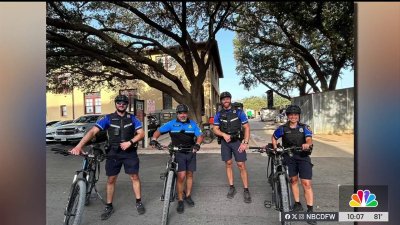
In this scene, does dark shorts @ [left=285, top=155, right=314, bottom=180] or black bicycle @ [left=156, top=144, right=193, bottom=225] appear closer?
black bicycle @ [left=156, top=144, right=193, bottom=225]

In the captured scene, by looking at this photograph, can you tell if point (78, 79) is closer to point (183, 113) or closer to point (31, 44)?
point (183, 113)

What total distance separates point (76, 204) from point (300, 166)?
2.96 m

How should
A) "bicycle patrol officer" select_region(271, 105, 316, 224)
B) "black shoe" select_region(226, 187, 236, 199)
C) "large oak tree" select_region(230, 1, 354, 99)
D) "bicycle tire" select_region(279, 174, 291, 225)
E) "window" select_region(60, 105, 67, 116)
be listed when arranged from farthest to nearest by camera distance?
1. "window" select_region(60, 105, 67, 116)
2. "black shoe" select_region(226, 187, 236, 199)
3. "bicycle patrol officer" select_region(271, 105, 316, 224)
4. "bicycle tire" select_region(279, 174, 291, 225)
5. "large oak tree" select_region(230, 1, 354, 99)

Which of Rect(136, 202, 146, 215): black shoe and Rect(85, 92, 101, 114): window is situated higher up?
Rect(85, 92, 101, 114): window

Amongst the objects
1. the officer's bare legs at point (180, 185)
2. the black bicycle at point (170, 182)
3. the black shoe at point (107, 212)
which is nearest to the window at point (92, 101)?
the black shoe at point (107, 212)

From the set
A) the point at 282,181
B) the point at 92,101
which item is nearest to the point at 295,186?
the point at 282,181

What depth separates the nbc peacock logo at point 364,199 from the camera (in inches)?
95.7

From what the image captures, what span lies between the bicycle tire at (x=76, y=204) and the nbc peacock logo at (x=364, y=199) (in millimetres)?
2971

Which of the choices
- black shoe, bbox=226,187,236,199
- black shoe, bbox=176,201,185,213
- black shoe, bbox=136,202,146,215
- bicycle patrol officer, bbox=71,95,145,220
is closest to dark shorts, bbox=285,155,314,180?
black shoe, bbox=226,187,236,199

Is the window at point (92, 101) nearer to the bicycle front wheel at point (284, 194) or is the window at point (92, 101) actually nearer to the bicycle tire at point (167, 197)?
the bicycle tire at point (167, 197)

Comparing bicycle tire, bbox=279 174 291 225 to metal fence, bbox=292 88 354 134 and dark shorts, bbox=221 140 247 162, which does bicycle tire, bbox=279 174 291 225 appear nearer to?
metal fence, bbox=292 88 354 134

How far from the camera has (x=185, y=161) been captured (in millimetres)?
4602

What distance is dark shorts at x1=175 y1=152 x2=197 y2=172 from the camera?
4574 millimetres

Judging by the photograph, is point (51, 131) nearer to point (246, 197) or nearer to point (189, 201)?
point (189, 201)
